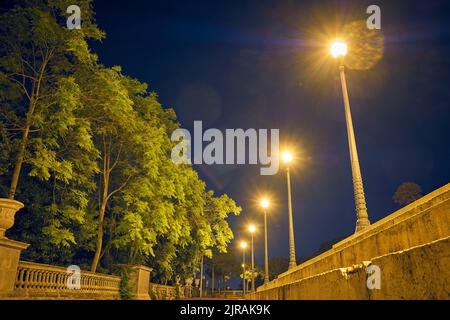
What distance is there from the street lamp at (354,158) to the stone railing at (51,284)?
34.1 ft

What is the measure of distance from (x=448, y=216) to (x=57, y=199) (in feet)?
55.3

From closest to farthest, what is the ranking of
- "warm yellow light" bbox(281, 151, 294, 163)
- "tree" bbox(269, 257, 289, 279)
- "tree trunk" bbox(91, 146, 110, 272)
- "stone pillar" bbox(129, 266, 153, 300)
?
"tree trunk" bbox(91, 146, 110, 272)
"warm yellow light" bbox(281, 151, 294, 163)
"stone pillar" bbox(129, 266, 153, 300)
"tree" bbox(269, 257, 289, 279)

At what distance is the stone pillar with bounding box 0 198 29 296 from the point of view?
9.23 metres

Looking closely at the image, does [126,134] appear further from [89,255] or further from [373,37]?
[373,37]

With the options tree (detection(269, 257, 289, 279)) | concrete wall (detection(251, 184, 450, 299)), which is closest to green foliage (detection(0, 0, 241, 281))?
concrete wall (detection(251, 184, 450, 299))

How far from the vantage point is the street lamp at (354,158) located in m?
9.40

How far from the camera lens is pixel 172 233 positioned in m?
20.6

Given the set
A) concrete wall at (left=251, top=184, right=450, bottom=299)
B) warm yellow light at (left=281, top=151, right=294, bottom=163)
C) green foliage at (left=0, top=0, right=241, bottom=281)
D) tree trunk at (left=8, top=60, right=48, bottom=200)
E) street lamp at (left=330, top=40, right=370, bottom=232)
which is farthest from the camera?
warm yellow light at (left=281, top=151, right=294, bottom=163)

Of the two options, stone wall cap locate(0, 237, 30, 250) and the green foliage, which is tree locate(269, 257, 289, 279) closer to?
the green foliage

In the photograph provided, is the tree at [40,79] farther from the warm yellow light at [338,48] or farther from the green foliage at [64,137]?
the warm yellow light at [338,48]

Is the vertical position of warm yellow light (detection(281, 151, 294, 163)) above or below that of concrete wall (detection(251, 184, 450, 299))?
above

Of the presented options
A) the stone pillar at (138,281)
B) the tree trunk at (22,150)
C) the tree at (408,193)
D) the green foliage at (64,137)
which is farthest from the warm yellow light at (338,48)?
the tree at (408,193)

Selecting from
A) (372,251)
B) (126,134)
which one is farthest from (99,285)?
(372,251)
